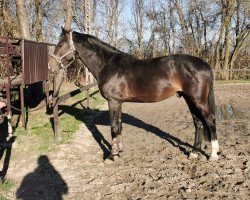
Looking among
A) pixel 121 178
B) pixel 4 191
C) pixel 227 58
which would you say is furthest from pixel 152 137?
pixel 227 58

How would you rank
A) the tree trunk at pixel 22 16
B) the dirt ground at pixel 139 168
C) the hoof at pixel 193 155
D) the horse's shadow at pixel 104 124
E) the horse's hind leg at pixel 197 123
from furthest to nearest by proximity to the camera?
the tree trunk at pixel 22 16
the horse's shadow at pixel 104 124
the horse's hind leg at pixel 197 123
the hoof at pixel 193 155
the dirt ground at pixel 139 168

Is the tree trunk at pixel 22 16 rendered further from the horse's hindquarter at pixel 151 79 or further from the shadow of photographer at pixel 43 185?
the shadow of photographer at pixel 43 185

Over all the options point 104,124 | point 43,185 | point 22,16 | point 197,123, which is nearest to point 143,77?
point 197,123

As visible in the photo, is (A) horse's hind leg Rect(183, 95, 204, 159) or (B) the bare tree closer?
(A) horse's hind leg Rect(183, 95, 204, 159)

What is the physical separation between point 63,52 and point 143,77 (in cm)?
154

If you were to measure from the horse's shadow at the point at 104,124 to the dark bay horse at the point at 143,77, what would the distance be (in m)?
0.62

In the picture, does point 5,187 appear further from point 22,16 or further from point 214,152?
point 22,16

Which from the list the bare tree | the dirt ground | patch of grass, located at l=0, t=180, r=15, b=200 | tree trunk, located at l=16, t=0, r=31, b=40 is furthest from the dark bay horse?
the bare tree

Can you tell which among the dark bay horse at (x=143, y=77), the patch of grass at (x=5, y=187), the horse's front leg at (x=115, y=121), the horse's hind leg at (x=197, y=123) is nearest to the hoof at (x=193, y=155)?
the dark bay horse at (x=143, y=77)

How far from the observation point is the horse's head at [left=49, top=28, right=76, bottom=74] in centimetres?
541

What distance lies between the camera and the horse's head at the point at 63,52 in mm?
5410

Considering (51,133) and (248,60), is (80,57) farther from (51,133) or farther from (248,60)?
(248,60)

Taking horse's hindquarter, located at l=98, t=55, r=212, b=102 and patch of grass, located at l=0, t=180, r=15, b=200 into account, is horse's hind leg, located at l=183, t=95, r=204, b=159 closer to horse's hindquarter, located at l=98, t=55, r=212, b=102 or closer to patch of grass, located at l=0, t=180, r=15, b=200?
horse's hindquarter, located at l=98, t=55, r=212, b=102

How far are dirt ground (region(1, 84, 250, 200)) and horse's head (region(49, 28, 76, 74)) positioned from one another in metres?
1.70
